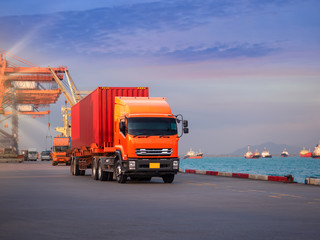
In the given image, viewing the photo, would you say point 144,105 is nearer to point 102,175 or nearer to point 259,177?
point 102,175

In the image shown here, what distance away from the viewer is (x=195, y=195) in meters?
19.1

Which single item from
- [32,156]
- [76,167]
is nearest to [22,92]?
[32,156]

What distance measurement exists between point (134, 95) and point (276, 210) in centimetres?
1533

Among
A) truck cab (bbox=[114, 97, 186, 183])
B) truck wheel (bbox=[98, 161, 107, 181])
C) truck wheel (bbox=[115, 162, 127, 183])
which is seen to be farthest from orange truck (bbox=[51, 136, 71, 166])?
truck cab (bbox=[114, 97, 186, 183])

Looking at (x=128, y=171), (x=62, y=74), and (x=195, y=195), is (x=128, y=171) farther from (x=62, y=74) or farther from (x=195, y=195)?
(x=62, y=74)

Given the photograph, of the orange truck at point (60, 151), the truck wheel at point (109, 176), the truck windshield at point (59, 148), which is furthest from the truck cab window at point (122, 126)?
the truck windshield at point (59, 148)

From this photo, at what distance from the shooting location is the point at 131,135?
2433 centimetres

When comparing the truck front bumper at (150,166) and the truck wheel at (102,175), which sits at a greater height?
the truck front bumper at (150,166)

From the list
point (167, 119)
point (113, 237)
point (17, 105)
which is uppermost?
point (17, 105)

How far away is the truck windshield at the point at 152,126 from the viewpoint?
80.3 feet

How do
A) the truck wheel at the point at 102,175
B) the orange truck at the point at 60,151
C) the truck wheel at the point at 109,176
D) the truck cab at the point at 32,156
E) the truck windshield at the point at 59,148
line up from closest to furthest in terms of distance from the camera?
1. the truck wheel at the point at 102,175
2. the truck wheel at the point at 109,176
3. the orange truck at the point at 60,151
4. the truck windshield at the point at 59,148
5. the truck cab at the point at 32,156

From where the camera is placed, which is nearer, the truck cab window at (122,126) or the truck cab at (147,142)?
the truck cab at (147,142)

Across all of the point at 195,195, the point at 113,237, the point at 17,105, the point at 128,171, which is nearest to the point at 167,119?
the point at 128,171

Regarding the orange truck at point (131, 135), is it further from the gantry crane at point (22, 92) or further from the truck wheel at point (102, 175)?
the gantry crane at point (22, 92)
